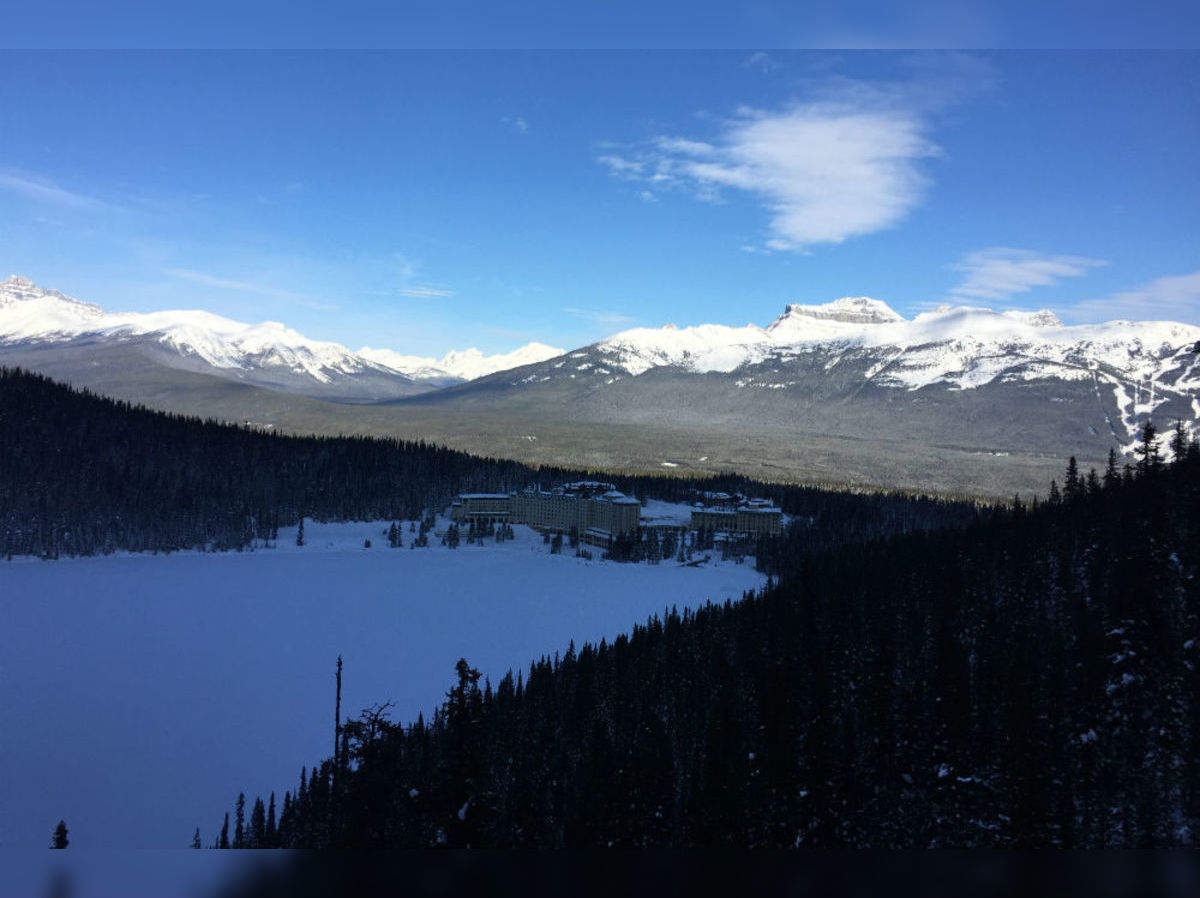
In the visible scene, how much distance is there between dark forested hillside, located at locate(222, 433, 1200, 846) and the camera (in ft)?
20.9

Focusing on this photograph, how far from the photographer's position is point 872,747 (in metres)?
8.39

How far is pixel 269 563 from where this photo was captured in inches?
2093

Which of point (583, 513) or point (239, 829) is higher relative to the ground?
point (583, 513)

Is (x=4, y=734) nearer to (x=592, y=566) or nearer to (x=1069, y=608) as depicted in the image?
(x=1069, y=608)

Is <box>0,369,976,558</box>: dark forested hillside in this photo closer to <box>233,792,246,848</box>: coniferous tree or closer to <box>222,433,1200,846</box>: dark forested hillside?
<box>233,792,246,848</box>: coniferous tree

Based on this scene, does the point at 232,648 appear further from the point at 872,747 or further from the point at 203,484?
the point at 203,484

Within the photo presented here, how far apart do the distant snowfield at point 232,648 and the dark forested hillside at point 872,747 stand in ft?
11.9

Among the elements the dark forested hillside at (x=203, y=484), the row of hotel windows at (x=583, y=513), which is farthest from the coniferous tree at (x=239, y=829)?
the row of hotel windows at (x=583, y=513)

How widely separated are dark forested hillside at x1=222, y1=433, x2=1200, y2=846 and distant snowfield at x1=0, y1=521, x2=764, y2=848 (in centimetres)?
363

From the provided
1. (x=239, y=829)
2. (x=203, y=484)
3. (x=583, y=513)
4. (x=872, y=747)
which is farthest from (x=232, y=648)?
(x=583, y=513)

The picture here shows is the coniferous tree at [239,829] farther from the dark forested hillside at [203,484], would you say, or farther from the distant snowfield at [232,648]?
the dark forested hillside at [203,484]

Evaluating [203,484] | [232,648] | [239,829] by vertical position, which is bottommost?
[232,648]

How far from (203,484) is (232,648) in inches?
1608

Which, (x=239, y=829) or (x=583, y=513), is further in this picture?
(x=583, y=513)
